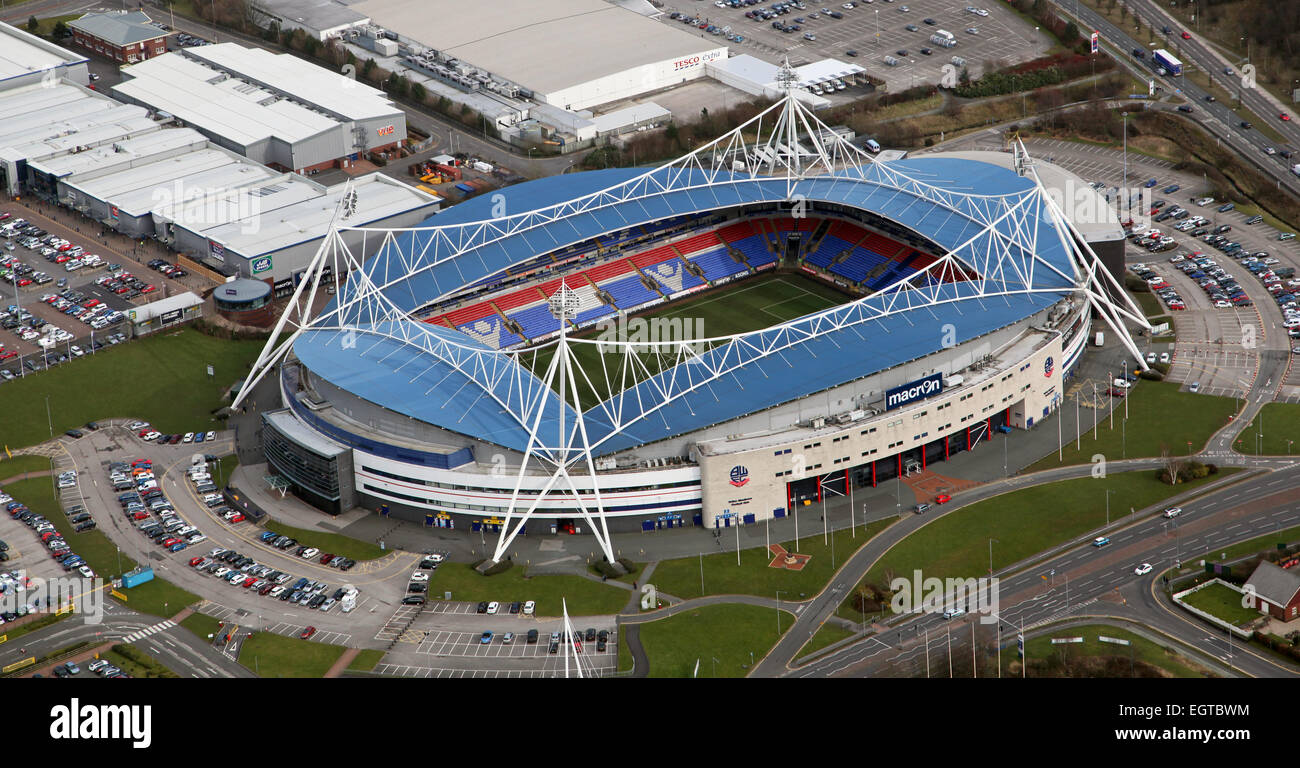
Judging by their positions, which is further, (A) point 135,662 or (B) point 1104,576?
(B) point 1104,576

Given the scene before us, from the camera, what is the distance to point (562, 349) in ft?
466

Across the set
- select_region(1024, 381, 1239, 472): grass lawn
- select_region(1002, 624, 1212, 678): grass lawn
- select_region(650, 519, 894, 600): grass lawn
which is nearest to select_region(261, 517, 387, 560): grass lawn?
select_region(650, 519, 894, 600): grass lawn

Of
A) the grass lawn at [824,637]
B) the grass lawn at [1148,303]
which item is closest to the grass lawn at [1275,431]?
the grass lawn at [1148,303]

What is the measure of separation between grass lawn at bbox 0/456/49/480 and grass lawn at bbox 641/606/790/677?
207ft

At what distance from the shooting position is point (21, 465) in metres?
157

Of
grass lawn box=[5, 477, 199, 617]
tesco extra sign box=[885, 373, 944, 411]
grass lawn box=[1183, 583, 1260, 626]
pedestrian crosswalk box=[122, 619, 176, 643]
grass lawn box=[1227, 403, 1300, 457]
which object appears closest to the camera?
grass lawn box=[1183, 583, 1260, 626]

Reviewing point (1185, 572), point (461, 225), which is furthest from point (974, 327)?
point (461, 225)

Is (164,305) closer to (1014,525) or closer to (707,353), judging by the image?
(707,353)

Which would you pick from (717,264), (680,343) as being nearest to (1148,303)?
(717,264)

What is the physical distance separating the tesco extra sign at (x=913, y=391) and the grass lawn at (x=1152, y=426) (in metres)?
11.2

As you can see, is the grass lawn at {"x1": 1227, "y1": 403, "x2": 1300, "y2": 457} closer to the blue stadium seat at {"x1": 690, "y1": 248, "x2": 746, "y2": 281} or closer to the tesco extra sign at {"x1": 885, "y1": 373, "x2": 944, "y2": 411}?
the tesco extra sign at {"x1": 885, "y1": 373, "x2": 944, "y2": 411}

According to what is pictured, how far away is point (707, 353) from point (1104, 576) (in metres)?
40.0

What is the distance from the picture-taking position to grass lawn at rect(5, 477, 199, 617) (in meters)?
136

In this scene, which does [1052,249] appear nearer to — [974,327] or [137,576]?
[974,327]
